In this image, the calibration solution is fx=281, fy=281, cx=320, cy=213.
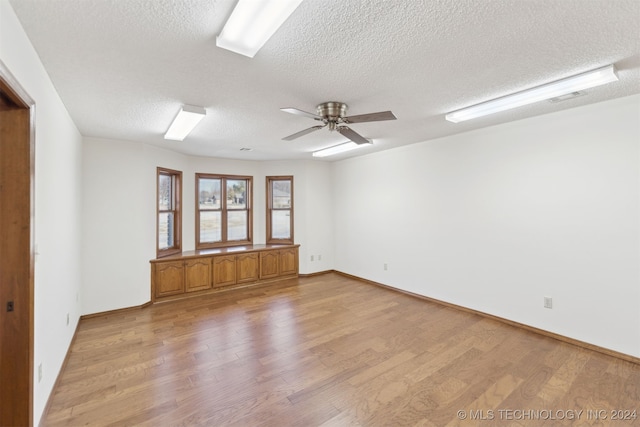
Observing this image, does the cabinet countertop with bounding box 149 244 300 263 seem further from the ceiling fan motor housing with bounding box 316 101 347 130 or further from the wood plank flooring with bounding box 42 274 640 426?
the ceiling fan motor housing with bounding box 316 101 347 130

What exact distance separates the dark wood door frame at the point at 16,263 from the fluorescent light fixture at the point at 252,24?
1197mm

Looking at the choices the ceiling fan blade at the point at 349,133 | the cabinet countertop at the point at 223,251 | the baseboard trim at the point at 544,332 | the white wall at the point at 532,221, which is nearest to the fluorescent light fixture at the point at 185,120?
the ceiling fan blade at the point at 349,133

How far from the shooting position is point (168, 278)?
4.53 meters

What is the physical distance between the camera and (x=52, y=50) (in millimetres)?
1756

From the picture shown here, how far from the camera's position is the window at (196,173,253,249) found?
552 cm

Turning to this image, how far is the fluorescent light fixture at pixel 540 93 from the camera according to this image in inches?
82.9

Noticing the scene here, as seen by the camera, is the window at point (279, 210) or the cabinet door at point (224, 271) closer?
the cabinet door at point (224, 271)

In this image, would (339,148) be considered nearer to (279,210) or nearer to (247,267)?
(279,210)

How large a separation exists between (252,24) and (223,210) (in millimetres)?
4664

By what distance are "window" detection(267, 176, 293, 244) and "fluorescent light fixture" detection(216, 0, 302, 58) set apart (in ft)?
14.4

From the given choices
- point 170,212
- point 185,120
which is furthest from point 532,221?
point 170,212

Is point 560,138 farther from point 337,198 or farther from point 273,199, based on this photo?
point 273,199

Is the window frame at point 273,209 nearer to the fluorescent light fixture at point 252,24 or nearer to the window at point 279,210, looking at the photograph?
the window at point 279,210

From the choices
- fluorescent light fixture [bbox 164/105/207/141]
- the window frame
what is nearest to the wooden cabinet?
the window frame
